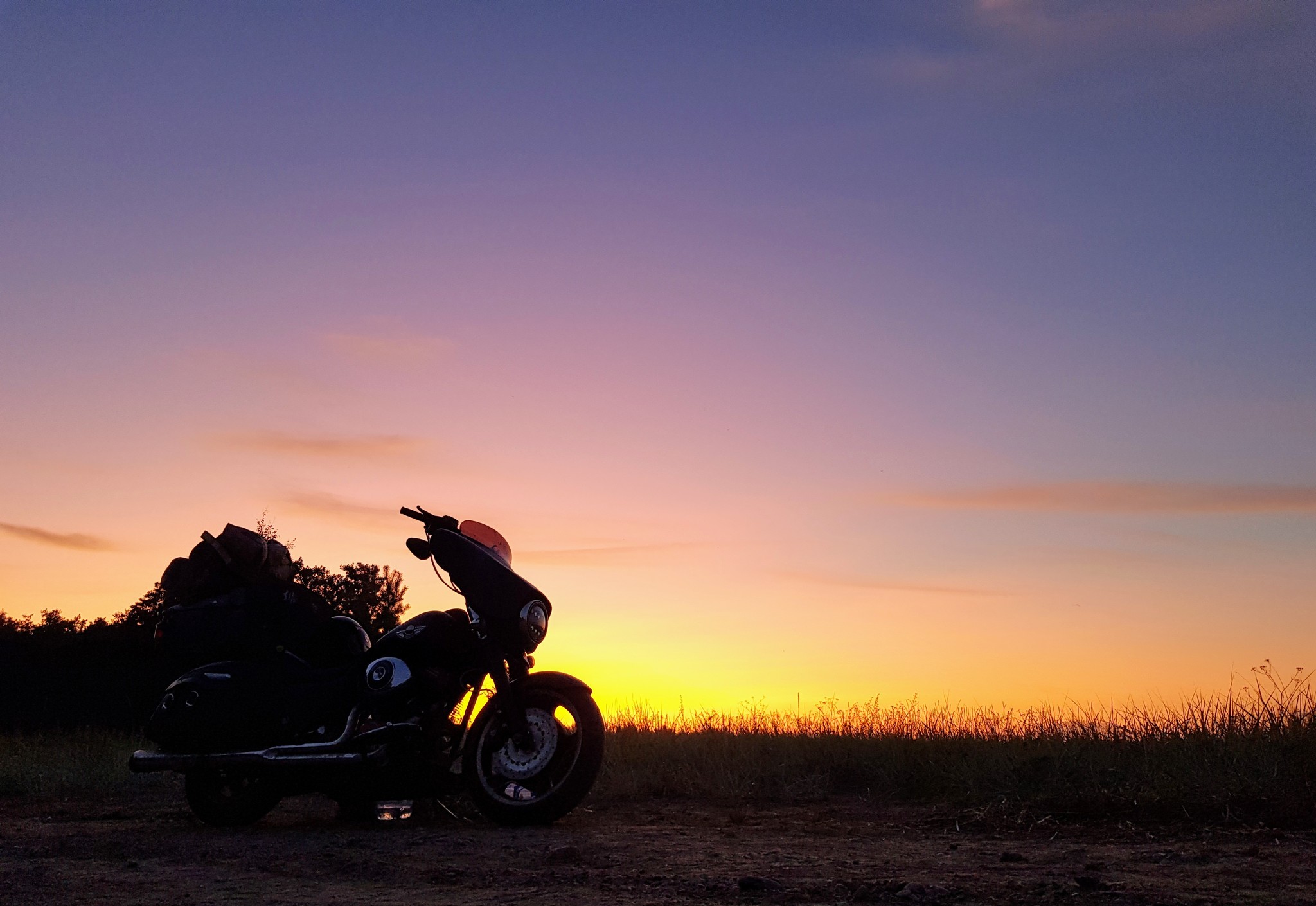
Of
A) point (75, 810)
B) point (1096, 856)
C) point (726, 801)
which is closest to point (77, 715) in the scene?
point (75, 810)

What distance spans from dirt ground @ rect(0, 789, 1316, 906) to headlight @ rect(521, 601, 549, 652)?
1087mm

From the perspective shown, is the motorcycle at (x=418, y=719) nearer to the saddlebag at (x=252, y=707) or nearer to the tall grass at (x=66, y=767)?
the saddlebag at (x=252, y=707)

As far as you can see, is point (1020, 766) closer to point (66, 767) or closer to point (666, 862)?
point (666, 862)

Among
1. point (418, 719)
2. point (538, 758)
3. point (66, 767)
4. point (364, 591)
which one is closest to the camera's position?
point (538, 758)

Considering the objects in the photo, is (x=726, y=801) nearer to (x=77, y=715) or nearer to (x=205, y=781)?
(x=205, y=781)

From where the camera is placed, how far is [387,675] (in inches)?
285

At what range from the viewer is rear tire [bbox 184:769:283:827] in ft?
25.1

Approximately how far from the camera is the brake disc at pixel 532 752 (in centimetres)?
695

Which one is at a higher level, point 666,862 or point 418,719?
point 418,719

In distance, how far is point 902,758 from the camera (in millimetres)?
8977

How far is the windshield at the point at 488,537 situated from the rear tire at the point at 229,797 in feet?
6.77

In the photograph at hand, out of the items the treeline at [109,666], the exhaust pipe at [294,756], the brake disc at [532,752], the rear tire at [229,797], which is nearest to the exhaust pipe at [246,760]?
the exhaust pipe at [294,756]

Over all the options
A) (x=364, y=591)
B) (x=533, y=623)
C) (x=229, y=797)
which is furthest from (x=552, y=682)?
(x=364, y=591)

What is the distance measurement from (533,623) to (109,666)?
18621 mm
